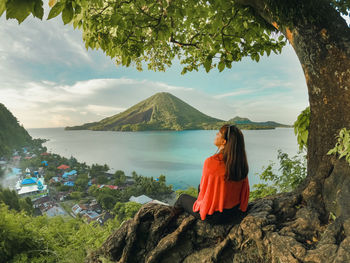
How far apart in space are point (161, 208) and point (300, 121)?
6.76 ft

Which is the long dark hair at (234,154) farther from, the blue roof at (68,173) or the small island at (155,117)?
the small island at (155,117)

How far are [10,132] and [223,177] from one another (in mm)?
106050

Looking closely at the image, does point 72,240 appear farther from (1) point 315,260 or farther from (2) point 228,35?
(2) point 228,35

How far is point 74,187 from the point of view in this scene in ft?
161

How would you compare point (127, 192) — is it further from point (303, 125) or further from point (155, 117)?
point (155, 117)

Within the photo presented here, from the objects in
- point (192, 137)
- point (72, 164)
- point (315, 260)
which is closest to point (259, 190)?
point (315, 260)

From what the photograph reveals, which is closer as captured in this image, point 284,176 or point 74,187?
point 284,176

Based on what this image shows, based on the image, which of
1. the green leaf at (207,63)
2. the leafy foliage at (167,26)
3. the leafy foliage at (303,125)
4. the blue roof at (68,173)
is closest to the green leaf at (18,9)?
the leafy foliage at (167,26)

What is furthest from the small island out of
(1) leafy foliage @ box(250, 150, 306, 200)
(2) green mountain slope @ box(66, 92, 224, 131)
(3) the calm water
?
(1) leafy foliage @ box(250, 150, 306, 200)

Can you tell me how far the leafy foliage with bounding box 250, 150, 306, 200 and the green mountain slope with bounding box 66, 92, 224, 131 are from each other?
8618cm

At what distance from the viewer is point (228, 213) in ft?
7.07

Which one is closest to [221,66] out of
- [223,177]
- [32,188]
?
[223,177]

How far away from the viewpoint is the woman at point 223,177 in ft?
6.79

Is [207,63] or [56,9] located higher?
[207,63]
